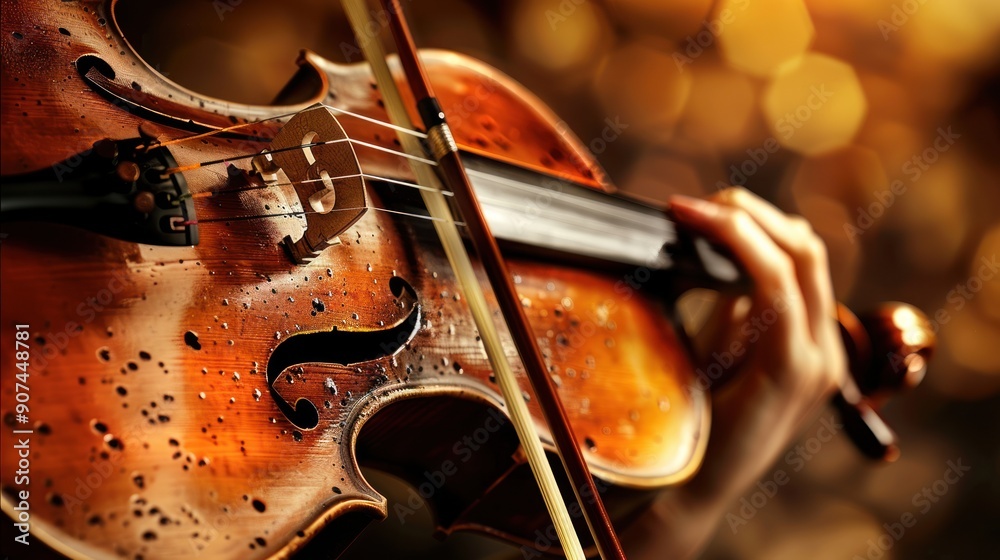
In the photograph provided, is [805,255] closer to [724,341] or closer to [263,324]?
[724,341]

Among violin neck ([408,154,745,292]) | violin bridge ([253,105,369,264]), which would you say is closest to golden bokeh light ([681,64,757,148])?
violin neck ([408,154,745,292])

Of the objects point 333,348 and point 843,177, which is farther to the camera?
point 843,177

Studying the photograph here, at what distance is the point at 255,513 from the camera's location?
39 cm

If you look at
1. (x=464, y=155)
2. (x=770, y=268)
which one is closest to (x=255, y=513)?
(x=464, y=155)

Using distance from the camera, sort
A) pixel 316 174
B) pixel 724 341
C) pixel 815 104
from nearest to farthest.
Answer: pixel 316 174
pixel 724 341
pixel 815 104

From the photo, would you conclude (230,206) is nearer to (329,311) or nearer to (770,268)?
(329,311)

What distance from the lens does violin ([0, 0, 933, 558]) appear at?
361 millimetres

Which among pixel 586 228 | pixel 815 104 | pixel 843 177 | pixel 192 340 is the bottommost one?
pixel 843 177

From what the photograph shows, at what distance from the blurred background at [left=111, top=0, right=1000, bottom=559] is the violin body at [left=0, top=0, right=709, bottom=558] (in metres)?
0.80

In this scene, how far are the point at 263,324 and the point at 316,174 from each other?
11cm

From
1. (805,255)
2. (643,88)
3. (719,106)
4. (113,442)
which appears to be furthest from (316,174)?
(719,106)

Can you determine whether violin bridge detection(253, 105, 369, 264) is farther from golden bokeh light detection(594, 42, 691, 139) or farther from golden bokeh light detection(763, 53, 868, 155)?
golden bokeh light detection(763, 53, 868, 155)

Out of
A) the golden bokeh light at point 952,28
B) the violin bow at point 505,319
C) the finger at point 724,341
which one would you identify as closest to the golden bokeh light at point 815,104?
the golden bokeh light at point 952,28

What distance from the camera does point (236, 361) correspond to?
1.39 feet
